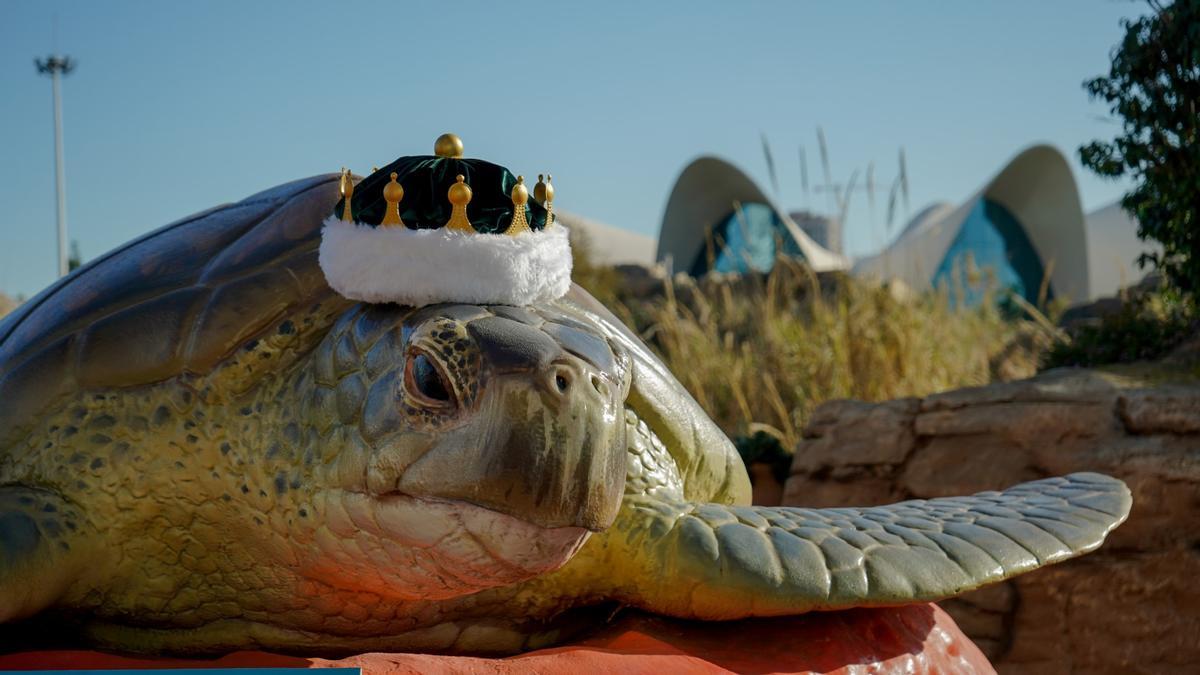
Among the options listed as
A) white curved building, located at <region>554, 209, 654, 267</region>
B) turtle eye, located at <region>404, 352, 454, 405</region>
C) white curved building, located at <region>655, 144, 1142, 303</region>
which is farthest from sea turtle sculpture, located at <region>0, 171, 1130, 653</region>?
white curved building, located at <region>554, 209, 654, 267</region>

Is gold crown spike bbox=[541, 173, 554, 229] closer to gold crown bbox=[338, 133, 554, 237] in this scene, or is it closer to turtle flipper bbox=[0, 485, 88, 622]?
gold crown bbox=[338, 133, 554, 237]

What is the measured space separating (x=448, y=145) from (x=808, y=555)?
2.95 ft

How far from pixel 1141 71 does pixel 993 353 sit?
308 cm

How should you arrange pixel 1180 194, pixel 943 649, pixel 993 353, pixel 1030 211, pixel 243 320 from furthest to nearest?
pixel 1030 211 < pixel 993 353 < pixel 1180 194 < pixel 943 649 < pixel 243 320

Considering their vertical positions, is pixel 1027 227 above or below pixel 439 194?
below

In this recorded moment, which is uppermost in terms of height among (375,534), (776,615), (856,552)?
(375,534)

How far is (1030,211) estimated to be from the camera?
2595cm

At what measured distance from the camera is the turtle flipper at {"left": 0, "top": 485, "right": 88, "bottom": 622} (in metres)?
1.62

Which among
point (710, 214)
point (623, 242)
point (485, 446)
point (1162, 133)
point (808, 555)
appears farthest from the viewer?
point (623, 242)

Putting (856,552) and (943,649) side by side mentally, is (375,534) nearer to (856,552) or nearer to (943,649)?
(856,552)

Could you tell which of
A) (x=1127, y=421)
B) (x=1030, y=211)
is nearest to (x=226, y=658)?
(x=1127, y=421)

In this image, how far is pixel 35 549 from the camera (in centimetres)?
165

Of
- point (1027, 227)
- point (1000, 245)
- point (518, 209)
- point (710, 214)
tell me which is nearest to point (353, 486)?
point (518, 209)

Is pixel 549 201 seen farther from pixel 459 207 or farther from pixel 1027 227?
pixel 1027 227
